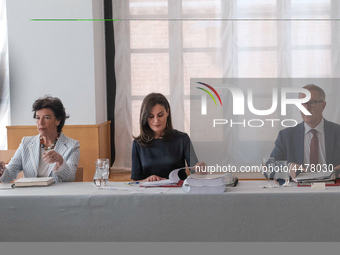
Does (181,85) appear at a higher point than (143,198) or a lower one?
higher

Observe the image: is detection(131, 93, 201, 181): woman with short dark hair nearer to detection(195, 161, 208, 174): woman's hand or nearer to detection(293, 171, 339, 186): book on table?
detection(195, 161, 208, 174): woman's hand

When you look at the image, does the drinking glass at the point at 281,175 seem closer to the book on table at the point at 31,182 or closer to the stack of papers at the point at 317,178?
the stack of papers at the point at 317,178

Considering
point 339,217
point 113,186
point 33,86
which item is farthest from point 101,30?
point 339,217

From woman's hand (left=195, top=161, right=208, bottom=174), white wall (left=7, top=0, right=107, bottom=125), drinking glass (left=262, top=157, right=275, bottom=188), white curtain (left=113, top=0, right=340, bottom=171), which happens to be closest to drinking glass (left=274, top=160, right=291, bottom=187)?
drinking glass (left=262, top=157, right=275, bottom=188)

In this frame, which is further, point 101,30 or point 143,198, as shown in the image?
point 101,30

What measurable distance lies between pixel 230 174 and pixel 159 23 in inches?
162

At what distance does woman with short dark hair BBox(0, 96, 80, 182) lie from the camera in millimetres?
3490

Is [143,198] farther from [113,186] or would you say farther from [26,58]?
[26,58]

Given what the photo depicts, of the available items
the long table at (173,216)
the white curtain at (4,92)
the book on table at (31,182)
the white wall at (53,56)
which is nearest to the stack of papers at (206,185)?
the long table at (173,216)

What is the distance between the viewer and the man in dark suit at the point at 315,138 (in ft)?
10.3

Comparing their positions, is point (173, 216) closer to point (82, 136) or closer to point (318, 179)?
point (318, 179)

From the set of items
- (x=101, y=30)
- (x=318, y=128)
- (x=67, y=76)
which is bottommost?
(x=318, y=128)

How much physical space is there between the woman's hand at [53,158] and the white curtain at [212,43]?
3.52 m

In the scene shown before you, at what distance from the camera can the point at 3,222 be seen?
8.94 ft
